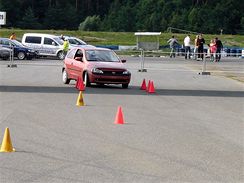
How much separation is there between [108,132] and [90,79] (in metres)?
10.6

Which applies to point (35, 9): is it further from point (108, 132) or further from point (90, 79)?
point (108, 132)

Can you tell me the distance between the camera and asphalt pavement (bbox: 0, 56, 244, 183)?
26.8ft

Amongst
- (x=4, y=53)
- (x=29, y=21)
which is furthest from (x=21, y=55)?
(x=29, y=21)

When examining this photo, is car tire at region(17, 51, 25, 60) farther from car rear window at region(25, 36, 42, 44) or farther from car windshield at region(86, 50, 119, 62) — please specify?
car windshield at region(86, 50, 119, 62)

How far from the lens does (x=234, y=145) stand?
1059cm

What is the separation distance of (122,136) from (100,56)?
41.1ft

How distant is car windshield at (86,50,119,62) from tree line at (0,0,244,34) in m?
80.8

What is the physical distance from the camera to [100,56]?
77.5ft

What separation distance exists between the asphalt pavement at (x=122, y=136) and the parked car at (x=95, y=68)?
2.74ft

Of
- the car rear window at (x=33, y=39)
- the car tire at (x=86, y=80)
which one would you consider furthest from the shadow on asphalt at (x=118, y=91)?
the car rear window at (x=33, y=39)

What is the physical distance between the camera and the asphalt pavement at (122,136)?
8.17 metres

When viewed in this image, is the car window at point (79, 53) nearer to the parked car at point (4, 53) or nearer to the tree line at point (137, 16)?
the parked car at point (4, 53)

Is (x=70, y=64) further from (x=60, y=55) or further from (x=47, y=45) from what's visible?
(x=47, y=45)

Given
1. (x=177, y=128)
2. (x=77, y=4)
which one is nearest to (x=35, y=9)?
(x=77, y=4)
